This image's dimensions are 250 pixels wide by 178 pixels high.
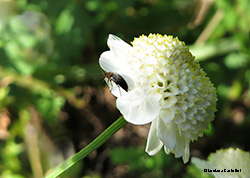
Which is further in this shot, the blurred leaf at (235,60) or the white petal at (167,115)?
the blurred leaf at (235,60)

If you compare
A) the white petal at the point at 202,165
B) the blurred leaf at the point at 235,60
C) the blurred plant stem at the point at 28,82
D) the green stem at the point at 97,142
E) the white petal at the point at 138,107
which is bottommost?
the white petal at the point at 202,165

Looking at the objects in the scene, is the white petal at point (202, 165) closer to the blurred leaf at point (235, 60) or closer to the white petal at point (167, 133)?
the white petal at point (167, 133)

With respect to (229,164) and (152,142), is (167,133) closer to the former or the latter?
(152,142)

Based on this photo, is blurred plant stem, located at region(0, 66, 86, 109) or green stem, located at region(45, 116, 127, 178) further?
blurred plant stem, located at region(0, 66, 86, 109)

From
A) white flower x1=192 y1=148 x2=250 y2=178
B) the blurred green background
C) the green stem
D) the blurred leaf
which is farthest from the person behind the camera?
the blurred leaf

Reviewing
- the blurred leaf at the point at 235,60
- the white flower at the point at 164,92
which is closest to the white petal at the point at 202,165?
the white flower at the point at 164,92

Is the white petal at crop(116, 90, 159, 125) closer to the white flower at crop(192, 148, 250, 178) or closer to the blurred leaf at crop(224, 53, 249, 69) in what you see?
the white flower at crop(192, 148, 250, 178)

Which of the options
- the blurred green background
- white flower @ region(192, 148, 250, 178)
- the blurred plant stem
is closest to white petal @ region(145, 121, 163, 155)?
white flower @ region(192, 148, 250, 178)

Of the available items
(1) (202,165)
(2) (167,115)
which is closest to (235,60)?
(1) (202,165)
